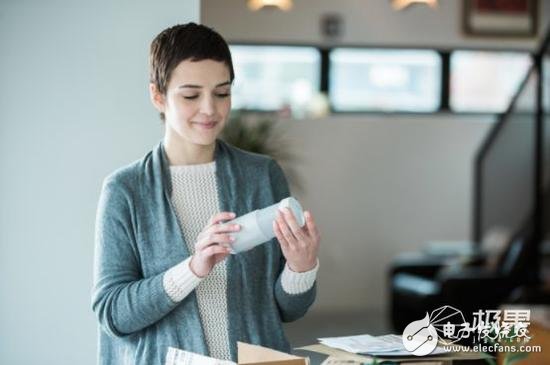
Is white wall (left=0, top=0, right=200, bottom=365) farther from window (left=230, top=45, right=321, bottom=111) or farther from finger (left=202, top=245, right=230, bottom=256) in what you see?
window (left=230, top=45, right=321, bottom=111)

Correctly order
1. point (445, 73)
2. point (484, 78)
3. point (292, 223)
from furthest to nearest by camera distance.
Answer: point (484, 78) < point (445, 73) < point (292, 223)

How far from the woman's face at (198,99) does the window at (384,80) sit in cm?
659

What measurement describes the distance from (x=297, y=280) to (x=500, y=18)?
7212 millimetres

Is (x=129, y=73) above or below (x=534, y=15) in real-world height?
below

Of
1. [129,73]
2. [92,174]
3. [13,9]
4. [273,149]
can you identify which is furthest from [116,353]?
[273,149]

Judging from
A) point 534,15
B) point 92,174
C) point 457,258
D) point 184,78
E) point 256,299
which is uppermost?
point 534,15

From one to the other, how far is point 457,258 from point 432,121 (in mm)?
1615

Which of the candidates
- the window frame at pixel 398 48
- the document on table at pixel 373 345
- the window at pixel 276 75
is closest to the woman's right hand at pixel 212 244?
the document on table at pixel 373 345

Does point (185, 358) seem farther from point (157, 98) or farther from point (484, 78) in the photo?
point (484, 78)

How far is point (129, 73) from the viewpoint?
239 centimetres

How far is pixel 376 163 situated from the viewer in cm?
863

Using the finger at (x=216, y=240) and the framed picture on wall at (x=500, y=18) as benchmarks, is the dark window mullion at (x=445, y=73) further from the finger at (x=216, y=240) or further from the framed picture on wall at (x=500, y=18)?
the finger at (x=216, y=240)

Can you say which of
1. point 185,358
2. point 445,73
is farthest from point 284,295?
point 445,73

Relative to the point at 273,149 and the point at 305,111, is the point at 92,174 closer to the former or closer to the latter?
the point at 273,149
